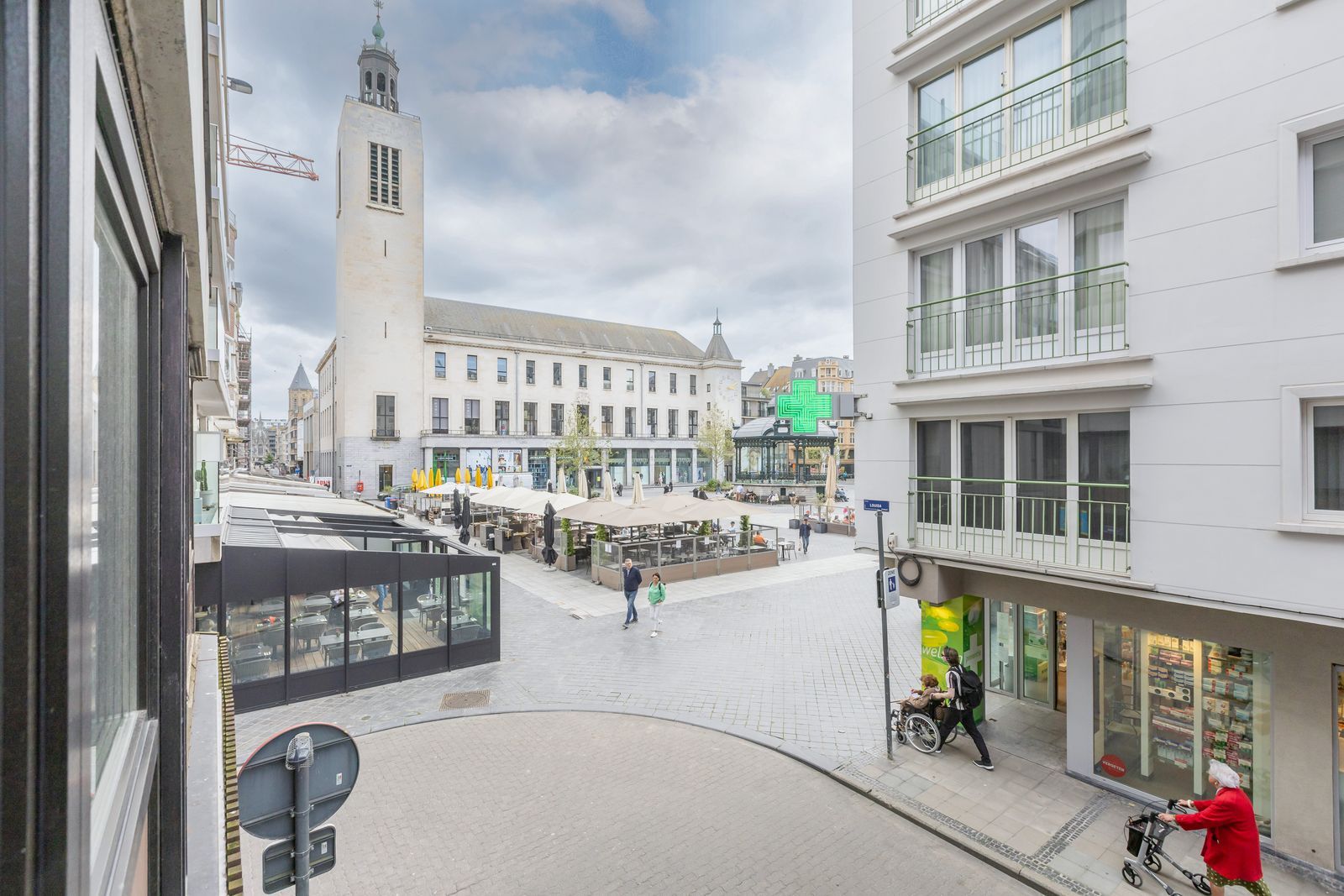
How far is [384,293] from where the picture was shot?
47.9 m

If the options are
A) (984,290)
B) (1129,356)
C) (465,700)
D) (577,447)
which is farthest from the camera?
(577,447)

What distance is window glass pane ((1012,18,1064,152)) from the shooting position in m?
7.55

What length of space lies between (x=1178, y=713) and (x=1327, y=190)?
18.5ft

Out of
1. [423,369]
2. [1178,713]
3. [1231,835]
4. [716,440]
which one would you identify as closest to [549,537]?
[1178,713]

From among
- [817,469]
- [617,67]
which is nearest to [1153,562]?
[617,67]

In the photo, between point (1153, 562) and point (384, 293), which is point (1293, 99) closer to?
point (1153, 562)

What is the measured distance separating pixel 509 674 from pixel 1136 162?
1196cm

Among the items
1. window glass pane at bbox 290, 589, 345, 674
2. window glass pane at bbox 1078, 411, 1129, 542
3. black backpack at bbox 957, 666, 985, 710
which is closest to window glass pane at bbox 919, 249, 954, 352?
window glass pane at bbox 1078, 411, 1129, 542

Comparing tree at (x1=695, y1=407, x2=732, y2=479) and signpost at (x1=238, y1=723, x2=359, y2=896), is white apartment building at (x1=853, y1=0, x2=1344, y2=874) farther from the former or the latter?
tree at (x1=695, y1=407, x2=732, y2=479)

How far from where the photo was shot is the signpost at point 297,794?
3.60 meters

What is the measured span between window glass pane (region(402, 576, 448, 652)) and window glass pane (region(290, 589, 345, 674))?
3.42 feet

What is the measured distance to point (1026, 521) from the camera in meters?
7.91

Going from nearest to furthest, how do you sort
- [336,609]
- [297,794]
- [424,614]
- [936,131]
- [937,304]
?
[297,794] < [937,304] < [936,131] < [336,609] < [424,614]

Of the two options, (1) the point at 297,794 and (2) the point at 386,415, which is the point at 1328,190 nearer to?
(1) the point at 297,794
